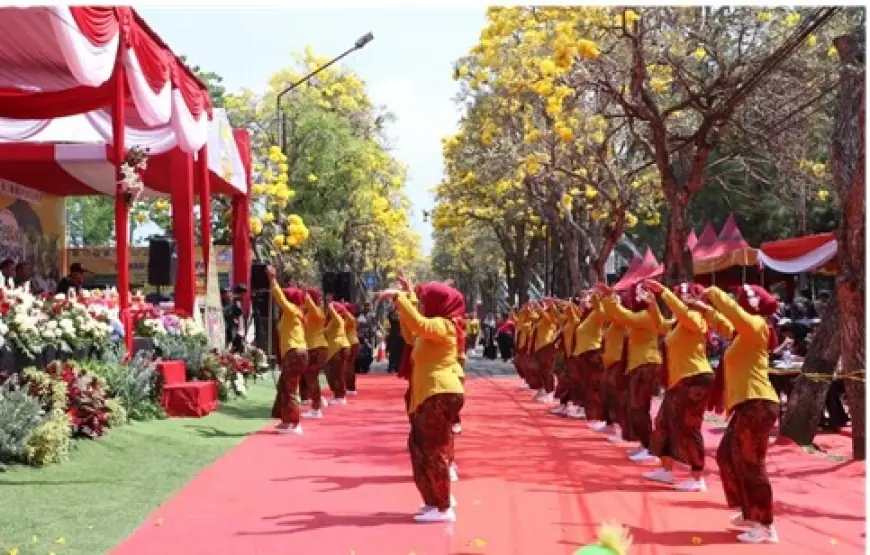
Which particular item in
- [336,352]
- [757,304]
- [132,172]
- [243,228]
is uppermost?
[243,228]

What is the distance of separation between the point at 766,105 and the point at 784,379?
540cm

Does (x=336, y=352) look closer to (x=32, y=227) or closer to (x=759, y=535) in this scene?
(x=32, y=227)

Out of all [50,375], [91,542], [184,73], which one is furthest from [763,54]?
[91,542]

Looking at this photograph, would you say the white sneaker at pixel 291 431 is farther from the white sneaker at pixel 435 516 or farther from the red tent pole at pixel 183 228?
the white sneaker at pixel 435 516

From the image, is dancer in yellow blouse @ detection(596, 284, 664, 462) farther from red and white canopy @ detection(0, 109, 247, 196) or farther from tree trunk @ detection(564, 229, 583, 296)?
tree trunk @ detection(564, 229, 583, 296)

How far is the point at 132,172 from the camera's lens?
11961 mm

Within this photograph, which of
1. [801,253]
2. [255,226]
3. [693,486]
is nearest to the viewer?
[693,486]

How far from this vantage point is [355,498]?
25.8ft

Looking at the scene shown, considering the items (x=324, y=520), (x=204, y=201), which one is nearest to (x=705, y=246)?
(x=204, y=201)

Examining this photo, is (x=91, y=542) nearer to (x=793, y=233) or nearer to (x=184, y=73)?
(x=184, y=73)

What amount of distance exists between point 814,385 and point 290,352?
5540mm

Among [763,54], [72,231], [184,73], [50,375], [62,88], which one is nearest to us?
[50,375]

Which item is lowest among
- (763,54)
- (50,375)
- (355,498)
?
(355,498)

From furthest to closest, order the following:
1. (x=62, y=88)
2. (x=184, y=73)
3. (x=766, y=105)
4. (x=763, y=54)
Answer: (x=766, y=105), (x=763, y=54), (x=184, y=73), (x=62, y=88)
